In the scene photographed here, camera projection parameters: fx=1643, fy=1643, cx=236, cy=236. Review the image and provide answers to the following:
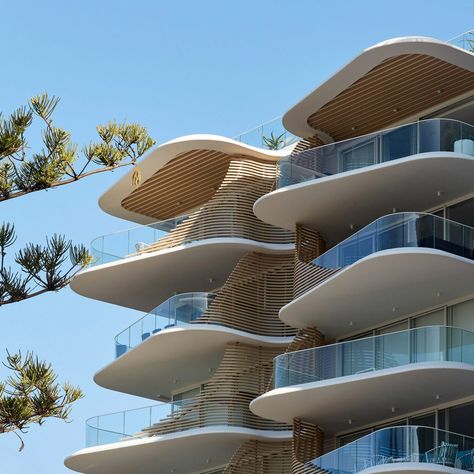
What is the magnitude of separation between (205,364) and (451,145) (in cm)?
906

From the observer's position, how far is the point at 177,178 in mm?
38656

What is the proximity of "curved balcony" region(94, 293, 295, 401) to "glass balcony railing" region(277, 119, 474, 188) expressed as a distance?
3.70 metres

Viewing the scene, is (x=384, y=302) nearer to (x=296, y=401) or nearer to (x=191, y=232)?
(x=296, y=401)

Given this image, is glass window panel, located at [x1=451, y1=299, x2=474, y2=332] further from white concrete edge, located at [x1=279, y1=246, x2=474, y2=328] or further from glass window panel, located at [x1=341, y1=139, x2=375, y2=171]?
glass window panel, located at [x1=341, y1=139, x2=375, y2=171]

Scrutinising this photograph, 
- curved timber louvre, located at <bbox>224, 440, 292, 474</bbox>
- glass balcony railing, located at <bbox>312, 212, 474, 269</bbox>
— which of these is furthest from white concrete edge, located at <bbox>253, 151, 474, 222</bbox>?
curved timber louvre, located at <bbox>224, 440, 292, 474</bbox>

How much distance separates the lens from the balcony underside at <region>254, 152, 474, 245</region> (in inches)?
1245

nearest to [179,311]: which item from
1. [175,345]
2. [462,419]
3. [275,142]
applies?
[175,345]

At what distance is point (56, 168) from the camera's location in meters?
22.7

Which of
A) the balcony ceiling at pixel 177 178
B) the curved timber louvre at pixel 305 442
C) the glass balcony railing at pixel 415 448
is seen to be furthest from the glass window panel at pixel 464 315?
the balcony ceiling at pixel 177 178

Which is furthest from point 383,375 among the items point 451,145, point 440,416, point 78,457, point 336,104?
point 78,457

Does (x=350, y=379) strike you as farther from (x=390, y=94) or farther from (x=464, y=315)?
(x=390, y=94)

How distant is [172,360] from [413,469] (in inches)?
407

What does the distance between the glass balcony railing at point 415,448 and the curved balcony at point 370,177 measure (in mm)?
5420

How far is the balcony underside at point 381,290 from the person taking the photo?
30688 millimetres
